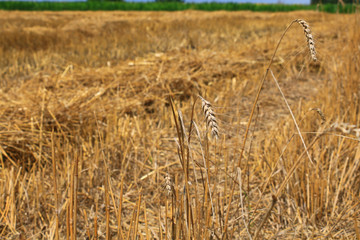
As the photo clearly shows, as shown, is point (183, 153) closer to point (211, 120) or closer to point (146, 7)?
point (211, 120)

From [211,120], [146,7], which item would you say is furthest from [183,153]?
[146,7]

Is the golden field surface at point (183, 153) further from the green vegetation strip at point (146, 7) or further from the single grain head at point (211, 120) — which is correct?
the green vegetation strip at point (146, 7)

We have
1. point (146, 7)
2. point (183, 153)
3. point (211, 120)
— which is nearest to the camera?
point (211, 120)

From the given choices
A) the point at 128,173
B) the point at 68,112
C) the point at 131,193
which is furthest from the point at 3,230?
the point at 68,112

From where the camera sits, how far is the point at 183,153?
65 centimetres

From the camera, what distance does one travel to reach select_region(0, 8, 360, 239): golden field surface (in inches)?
29.8

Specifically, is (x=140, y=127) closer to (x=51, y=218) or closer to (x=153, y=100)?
(x=153, y=100)

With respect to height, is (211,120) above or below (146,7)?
below

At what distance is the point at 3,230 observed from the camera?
3.62 feet

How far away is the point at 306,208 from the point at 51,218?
99 centimetres

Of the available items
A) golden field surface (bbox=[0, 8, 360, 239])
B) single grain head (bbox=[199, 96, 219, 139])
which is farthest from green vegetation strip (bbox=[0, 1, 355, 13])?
single grain head (bbox=[199, 96, 219, 139])

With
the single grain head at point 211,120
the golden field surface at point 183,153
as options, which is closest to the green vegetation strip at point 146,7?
the golden field surface at point 183,153

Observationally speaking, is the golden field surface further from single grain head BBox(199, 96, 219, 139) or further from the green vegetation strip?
the green vegetation strip

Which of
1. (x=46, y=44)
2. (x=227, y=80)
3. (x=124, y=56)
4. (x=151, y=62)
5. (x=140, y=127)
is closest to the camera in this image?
(x=140, y=127)
